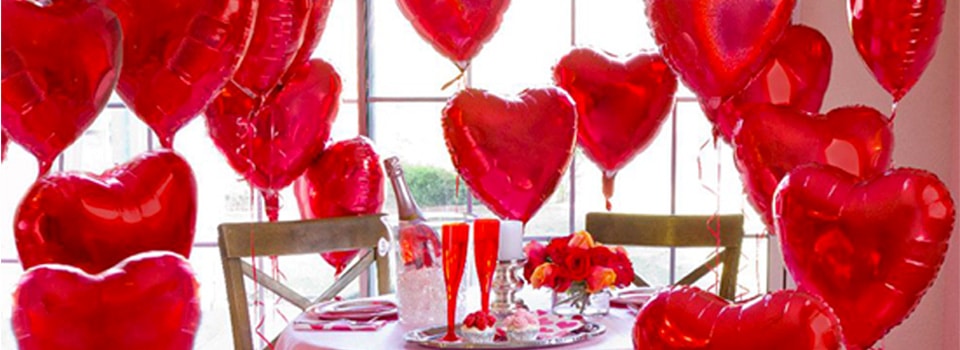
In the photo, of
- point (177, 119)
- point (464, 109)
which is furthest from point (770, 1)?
point (177, 119)

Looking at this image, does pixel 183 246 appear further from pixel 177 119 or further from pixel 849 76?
pixel 849 76

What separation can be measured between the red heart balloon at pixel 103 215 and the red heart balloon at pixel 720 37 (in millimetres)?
1029

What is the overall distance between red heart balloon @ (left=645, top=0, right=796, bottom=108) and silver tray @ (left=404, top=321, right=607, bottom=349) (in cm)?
51

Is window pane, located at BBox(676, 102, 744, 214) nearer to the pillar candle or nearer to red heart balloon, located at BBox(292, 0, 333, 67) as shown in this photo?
the pillar candle

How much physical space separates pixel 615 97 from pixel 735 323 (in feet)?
3.59

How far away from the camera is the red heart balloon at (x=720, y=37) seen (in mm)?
2023

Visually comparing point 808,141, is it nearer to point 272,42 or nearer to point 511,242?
point 511,242

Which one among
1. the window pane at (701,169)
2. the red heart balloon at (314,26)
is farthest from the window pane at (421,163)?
the red heart balloon at (314,26)

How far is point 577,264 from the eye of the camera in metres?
1.95

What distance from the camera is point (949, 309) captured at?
117 inches

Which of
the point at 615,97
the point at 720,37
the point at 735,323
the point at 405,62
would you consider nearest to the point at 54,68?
the point at 735,323

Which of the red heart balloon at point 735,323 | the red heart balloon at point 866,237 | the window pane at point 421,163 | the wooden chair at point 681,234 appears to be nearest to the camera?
the red heart balloon at point 735,323

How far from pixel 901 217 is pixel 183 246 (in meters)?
1.12

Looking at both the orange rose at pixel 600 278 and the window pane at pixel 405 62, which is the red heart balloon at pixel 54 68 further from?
the window pane at pixel 405 62
